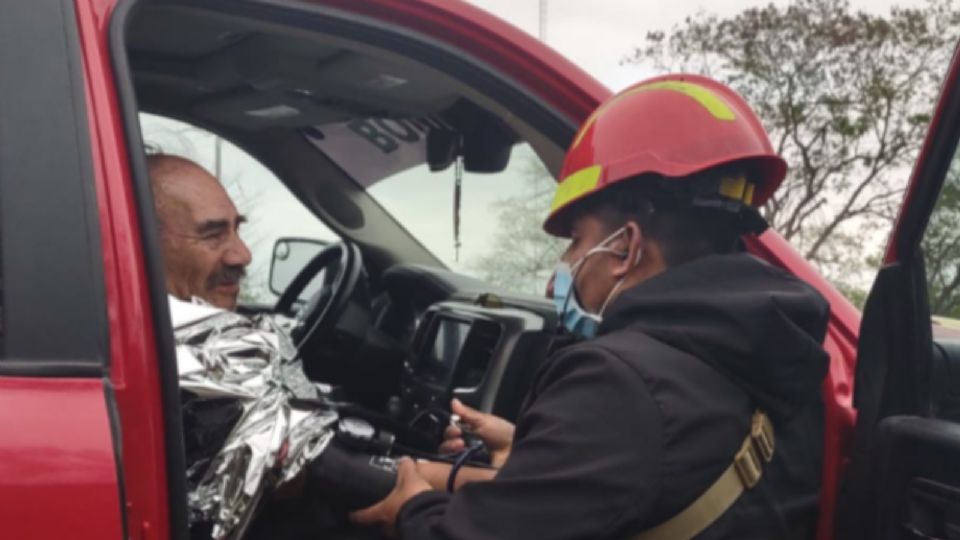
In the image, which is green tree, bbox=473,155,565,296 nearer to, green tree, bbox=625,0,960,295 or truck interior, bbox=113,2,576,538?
truck interior, bbox=113,2,576,538

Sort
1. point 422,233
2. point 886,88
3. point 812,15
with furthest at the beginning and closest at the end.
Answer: point 812,15, point 886,88, point 422,233

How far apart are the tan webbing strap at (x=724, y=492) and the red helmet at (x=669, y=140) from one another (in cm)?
41

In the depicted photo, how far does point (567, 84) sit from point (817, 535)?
0.92 meters

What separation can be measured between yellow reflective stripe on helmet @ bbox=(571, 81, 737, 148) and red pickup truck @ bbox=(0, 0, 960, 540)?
24cm

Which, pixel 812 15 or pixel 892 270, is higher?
pixel 812 15

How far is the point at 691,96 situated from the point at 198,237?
111 cm

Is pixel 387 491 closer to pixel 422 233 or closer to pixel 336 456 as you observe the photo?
pixel 336 456

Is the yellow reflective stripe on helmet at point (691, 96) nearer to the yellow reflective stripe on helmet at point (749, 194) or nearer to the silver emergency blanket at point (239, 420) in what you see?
the yellow reflective stripe on helmet at point (749, 194)

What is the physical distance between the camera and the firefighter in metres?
1.60

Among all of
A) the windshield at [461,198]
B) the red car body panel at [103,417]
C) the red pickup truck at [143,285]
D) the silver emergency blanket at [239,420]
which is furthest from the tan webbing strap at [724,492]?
the windshield at [461,198]

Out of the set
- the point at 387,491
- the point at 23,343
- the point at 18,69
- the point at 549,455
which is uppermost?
the point at 18,69

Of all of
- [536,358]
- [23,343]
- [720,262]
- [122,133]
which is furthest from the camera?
[536,358]

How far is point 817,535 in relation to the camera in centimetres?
189

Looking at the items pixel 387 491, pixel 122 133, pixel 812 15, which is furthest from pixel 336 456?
pixel 812 15
